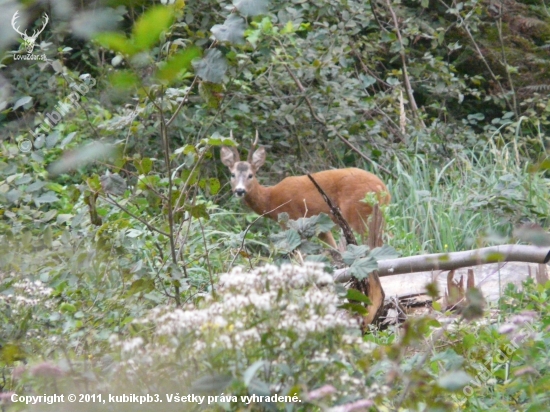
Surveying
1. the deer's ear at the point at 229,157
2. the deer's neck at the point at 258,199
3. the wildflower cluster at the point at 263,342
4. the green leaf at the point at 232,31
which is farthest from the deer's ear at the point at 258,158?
the wildflower cluster at the point at 263,342

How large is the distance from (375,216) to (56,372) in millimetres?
3049

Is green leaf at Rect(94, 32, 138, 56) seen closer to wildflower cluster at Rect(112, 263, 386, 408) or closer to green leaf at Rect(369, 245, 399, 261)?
wildflower cluster at Rect(112, 263, 386, 408)

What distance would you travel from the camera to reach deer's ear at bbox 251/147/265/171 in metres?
9.17

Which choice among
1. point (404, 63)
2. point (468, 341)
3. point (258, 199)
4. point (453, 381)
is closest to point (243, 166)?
point (258, 199)

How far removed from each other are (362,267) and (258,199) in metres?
6.08

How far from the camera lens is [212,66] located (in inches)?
116

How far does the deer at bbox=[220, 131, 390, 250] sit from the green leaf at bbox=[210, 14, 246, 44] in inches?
218

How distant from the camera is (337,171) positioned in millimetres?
8852

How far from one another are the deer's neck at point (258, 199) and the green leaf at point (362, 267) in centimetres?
593

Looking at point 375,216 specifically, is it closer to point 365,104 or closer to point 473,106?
point 365,104

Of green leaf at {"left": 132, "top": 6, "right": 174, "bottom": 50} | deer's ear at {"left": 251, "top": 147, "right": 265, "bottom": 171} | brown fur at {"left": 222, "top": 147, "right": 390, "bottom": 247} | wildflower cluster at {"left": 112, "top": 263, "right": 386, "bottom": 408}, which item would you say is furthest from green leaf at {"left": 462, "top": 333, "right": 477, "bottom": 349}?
deer's ear at {"left": 251, "top": 147, "right": 265, "bottom": 171}

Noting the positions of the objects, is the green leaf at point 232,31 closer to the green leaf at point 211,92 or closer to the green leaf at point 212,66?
the green leaf at point 212,66

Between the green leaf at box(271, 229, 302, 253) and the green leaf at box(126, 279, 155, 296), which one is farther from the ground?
the green leaf at box(271, 229, 302, 253)

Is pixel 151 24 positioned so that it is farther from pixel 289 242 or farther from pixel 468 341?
pixel 468 341
